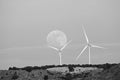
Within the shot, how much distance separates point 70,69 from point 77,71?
7.08 meters

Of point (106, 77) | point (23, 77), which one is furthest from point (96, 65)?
point (106, 77)

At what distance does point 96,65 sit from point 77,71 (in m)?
23.6

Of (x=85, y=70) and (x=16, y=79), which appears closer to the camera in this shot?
(x=16, y=79)

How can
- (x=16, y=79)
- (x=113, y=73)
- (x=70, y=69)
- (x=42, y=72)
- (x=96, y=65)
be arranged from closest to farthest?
(x=113, y=73) < (x=16, y=79) < (x=42, y=72) < (x=70, y=69) < (x=96, y=65)

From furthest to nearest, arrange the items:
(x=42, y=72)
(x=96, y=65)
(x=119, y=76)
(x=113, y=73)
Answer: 1. (x=96, y=65)
2. (x=42, y=72)
3. (x=113, y=73)
4. (x=119, y=76)

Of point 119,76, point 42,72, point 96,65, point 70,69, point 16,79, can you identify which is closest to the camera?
point 119,76

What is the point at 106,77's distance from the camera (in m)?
A: 97.6

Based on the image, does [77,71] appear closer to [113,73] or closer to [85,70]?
[85,70]

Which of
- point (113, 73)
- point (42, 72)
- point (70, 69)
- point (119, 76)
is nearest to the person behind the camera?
point (119, 76)

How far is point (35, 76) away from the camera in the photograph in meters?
130

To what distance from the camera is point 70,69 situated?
147625mm

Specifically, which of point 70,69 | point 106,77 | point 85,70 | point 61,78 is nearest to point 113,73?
point 106,77

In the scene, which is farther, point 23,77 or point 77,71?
point 77,71

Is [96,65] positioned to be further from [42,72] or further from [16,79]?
[16,79]
